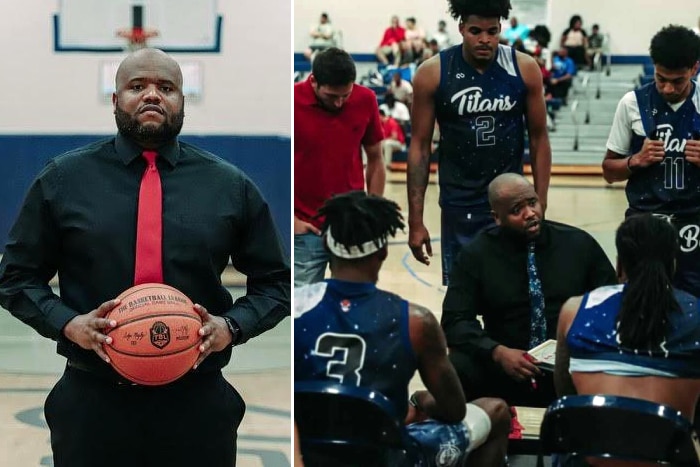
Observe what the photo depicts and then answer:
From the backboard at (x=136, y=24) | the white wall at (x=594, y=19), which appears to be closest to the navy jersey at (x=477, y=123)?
the backboard at (x=136, y=24)

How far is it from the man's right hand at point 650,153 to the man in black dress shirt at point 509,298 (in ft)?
0.84

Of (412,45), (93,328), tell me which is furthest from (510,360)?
(412,45)

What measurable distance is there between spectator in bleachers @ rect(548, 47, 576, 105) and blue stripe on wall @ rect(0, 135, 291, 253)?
3.40m

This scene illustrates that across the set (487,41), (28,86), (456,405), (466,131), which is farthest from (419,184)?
(28,86)

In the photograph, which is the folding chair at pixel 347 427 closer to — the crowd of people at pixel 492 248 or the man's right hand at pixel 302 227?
the crowd of people at pixel 492 248

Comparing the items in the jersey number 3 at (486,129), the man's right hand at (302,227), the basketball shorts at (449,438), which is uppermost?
the jersey number 3 at (486,129)

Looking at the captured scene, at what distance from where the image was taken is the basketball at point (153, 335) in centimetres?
199

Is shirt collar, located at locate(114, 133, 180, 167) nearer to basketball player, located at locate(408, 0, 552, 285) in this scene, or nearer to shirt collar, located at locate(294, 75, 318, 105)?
shirt collar, located at locate(294, 75, 318, 105)

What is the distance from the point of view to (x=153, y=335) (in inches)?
79.3

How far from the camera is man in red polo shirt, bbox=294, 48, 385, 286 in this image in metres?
2.19

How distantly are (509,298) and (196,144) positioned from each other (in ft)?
12.0

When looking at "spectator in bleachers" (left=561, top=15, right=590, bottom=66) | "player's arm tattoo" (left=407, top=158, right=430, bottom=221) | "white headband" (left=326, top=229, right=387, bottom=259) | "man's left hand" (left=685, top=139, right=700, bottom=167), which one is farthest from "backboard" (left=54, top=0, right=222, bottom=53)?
"spectator in bleachers" (left=561, top=15, right=590, bottom=66)

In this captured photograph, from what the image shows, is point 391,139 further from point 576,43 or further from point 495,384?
point 576,43

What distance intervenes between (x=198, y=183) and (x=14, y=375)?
2.58 m
